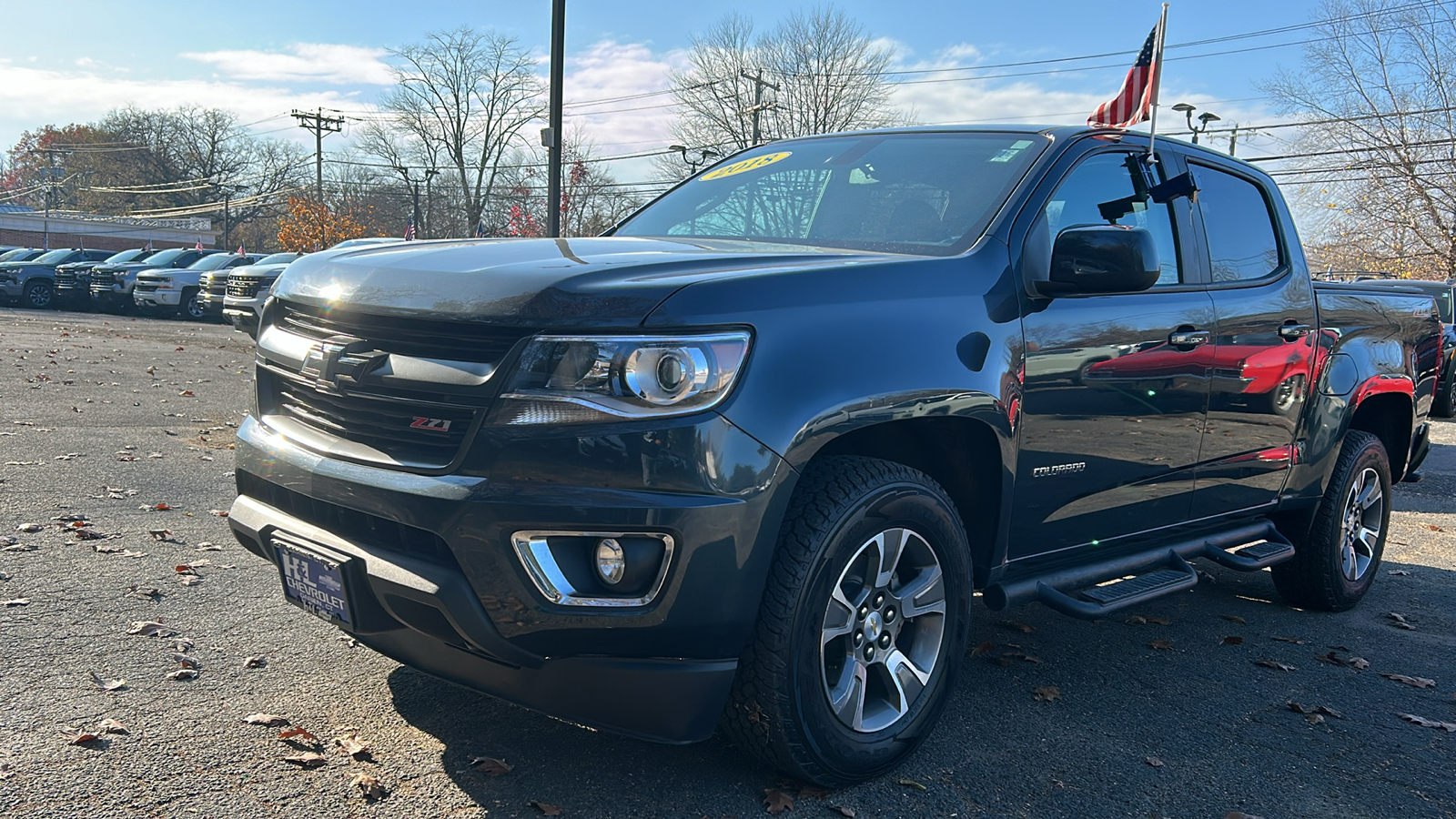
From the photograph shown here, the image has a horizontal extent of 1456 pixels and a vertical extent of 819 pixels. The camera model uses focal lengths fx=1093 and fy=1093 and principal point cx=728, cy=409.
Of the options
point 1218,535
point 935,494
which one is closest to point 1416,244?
point 1218,535

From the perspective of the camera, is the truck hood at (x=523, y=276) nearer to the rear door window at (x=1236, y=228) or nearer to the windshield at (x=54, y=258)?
the rear door window at (x=1236, y=228)

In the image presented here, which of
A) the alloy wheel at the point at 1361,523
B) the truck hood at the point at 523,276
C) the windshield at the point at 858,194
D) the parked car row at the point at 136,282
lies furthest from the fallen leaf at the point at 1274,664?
the parked car row at the point at 136,282

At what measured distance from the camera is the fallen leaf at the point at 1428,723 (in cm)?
373

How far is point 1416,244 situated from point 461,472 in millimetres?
33145

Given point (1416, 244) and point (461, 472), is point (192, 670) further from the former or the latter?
point (1416, 244)

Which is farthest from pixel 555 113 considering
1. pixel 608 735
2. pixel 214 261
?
pixel 214 261

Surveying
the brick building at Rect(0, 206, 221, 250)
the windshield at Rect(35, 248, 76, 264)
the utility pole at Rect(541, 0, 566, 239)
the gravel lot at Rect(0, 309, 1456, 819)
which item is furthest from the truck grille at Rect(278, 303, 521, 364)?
the brick building at Rect(0, 206, 221, 250)

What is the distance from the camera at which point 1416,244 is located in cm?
2923

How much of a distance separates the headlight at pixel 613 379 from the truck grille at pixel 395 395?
86mm

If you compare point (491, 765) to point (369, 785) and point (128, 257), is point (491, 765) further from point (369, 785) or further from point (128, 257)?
point (128, 257)

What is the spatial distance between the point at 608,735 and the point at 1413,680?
3.17m

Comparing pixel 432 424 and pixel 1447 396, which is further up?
pixel 432 424

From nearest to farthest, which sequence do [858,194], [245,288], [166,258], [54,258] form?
[858,194] < [245,288] < [166,258] < [54,258]

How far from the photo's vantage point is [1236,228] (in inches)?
177
